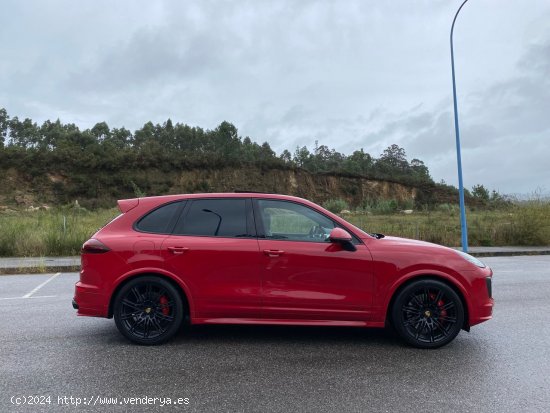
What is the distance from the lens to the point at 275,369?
4.50m

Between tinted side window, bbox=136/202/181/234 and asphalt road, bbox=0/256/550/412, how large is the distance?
129 cm

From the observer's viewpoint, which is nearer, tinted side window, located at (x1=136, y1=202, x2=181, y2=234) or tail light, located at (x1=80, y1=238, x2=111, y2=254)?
tail light, located at (x1=80, y1=238, x2=111, y2=254)

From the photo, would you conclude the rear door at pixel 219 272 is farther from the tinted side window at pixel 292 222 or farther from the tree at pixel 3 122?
the tree at pixel 3 122

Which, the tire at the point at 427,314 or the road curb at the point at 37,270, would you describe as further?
the road curb at the point at 37,270

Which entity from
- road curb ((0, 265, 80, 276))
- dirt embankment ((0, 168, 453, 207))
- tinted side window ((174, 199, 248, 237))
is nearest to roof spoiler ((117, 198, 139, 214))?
tinted side window ((174, 199, 248, 237))

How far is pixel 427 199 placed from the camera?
63250 mm

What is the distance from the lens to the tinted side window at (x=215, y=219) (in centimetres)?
531

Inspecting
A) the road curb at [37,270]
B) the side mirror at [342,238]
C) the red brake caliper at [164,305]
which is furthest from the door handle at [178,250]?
the road curb at [37,270]

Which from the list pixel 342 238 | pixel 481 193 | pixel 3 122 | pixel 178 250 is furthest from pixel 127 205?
pixel 3 122

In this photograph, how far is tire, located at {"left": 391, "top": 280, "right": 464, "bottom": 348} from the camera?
5062 millimetres

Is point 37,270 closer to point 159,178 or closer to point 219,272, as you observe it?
point 219,272

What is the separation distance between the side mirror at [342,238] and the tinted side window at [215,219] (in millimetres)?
962

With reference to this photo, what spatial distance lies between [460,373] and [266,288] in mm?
2036

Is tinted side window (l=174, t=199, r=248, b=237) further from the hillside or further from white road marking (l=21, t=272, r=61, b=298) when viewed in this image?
the hillside
